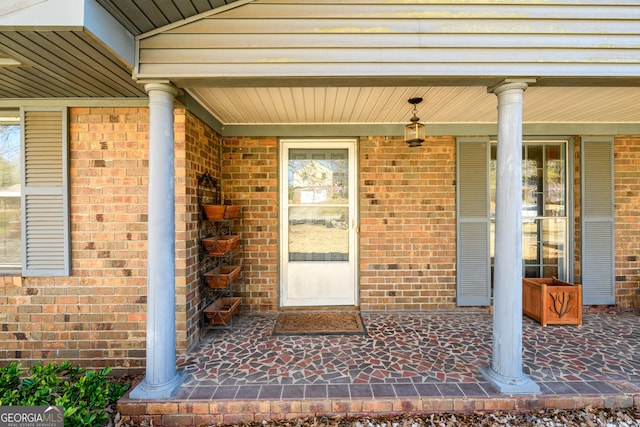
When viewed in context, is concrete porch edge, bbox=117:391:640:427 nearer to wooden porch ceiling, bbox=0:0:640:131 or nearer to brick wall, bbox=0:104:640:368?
brick wall, bbox=0:104:640:368

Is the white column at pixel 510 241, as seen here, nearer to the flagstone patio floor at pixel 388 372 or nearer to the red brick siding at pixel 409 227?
the flagstone patio floor at pixel 388 372

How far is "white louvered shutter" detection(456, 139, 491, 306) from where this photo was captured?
Answer: 393 cm

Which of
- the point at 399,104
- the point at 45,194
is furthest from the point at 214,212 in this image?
the point at 399,104

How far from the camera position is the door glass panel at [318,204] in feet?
13.3

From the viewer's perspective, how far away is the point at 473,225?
3.95 metres

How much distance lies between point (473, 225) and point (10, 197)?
5132 millimetres

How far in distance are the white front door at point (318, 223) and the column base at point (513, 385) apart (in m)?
1.93

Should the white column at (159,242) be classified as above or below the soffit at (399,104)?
below

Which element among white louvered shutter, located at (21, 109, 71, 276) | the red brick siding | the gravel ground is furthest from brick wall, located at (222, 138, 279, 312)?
the gravel ground

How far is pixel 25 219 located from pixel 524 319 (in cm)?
537

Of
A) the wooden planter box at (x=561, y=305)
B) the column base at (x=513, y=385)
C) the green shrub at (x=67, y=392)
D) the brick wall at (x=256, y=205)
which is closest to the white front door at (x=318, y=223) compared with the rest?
the brick wall at (x=256, y=205)

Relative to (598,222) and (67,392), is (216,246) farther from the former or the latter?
(598,222)

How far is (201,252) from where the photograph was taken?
3.16 meters

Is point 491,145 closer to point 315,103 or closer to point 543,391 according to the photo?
point 315,103
